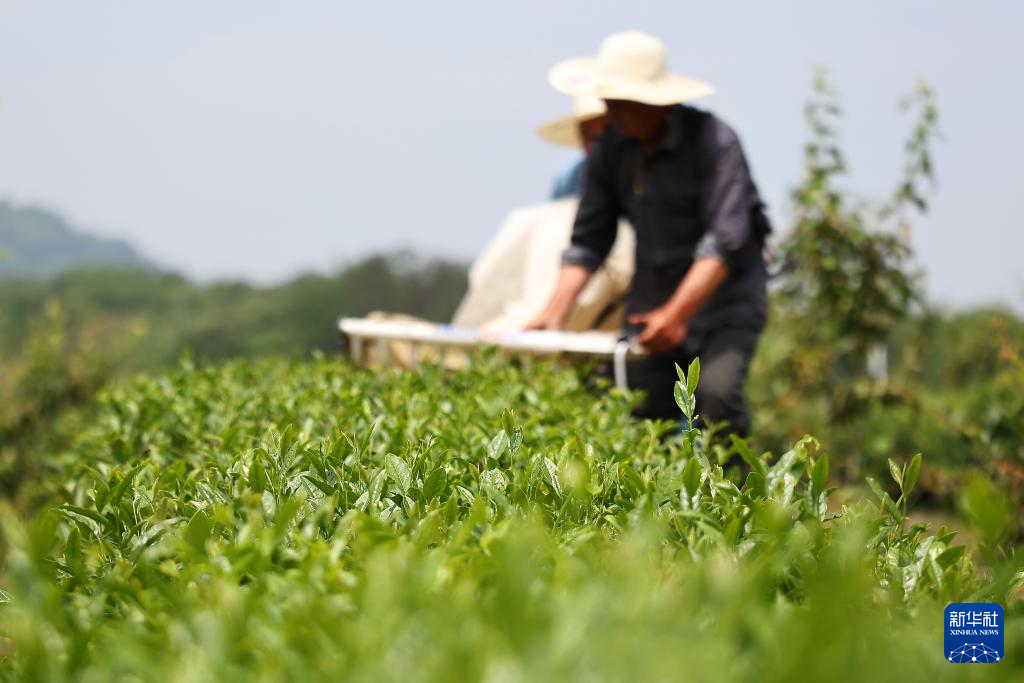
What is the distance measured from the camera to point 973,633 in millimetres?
1588

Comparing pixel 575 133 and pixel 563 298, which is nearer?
pixel 563 298

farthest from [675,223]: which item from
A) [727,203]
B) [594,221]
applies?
[594,221]

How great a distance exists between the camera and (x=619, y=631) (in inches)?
45.6

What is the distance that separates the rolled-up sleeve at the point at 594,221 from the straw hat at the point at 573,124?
35.0 inches

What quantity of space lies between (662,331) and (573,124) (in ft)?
8.42

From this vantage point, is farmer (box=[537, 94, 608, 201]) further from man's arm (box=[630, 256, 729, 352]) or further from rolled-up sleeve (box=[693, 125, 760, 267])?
man's arm (box=[630, 256, 729, 352])

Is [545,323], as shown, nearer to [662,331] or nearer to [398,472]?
[662,331]

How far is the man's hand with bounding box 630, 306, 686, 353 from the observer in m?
4.85

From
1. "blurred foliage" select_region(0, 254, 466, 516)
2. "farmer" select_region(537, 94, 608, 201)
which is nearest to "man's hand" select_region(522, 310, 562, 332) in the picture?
"farmer" select_region(537, 94, 608, 201)

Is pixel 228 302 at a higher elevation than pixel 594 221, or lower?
lower

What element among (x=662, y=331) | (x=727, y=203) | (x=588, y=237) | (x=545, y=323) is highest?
(x=727, y=203)

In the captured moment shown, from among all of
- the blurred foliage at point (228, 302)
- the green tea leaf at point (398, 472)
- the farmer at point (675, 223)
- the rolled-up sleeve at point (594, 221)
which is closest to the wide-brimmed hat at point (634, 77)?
the farmer at point (675, 223)

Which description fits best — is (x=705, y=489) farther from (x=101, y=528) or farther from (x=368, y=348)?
(x=368, y=348)

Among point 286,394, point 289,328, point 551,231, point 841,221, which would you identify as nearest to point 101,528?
point 286,394
